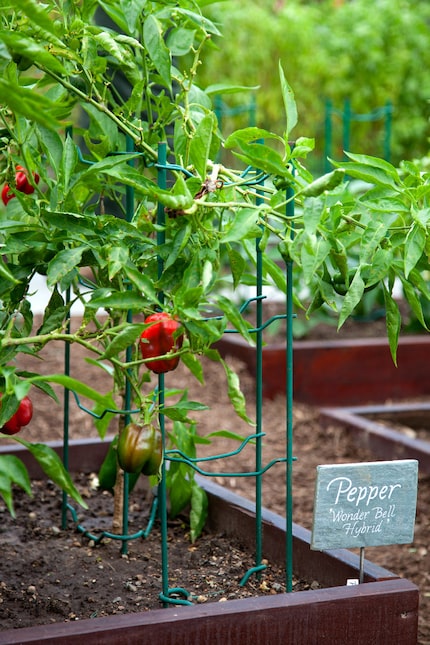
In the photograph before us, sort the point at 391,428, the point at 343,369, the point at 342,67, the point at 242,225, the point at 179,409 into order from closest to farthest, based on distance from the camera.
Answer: the point at 242,225, the point at 179,409, the point at 391,428, the point at 343,369, the point at 342,67

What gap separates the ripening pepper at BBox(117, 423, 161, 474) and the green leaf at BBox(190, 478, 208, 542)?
73cm

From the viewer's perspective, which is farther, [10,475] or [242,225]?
[242,225]

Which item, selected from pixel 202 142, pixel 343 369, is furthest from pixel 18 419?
pixel 343 369

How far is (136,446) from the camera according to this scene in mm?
1848

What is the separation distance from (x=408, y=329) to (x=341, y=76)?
192 inches

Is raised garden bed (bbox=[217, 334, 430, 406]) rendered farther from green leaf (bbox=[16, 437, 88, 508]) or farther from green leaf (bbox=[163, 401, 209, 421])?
green leaf (bbox=[16, 437, 88, 508])

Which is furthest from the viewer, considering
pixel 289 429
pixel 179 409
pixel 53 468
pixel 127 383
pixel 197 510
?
pixel 197 510

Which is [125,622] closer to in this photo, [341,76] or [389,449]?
[389,449]

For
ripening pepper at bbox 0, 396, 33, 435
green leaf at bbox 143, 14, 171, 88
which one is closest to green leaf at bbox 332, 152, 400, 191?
green leaf at bbox 143, 14, 171, 88

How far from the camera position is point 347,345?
4988 mm

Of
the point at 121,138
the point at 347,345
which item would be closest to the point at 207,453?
the point at 347,345

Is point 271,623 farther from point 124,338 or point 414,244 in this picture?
point 414,244

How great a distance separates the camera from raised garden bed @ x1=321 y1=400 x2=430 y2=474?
3861mm

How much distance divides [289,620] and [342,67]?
327 inches
